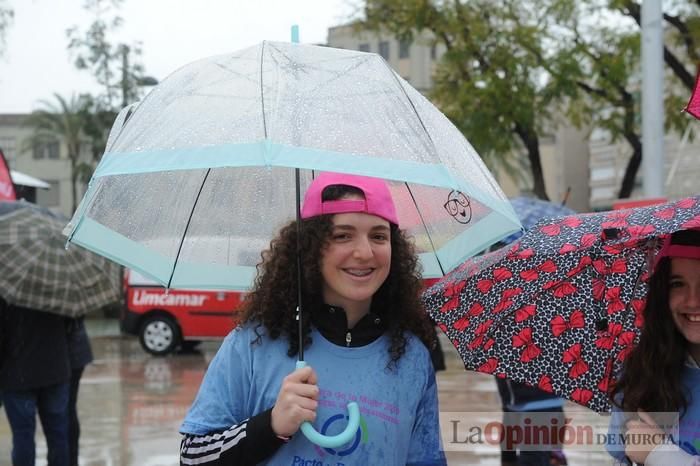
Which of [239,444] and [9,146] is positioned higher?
[9,146]

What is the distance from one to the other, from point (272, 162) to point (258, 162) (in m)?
0.03

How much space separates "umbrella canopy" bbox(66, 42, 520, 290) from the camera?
226cm

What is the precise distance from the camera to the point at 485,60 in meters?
16.1

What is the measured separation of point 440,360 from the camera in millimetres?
6477

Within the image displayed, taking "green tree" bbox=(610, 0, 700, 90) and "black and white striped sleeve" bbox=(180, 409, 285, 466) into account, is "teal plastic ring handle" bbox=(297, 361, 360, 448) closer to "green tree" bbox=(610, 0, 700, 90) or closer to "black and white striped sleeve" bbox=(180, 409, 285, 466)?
"black and white striped sleeve" bbox=(180, 409, 285, 466)

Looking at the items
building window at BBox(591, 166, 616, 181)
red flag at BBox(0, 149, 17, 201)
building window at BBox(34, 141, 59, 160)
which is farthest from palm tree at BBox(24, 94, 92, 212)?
red flag at BBox(0, 149, 17, 201)

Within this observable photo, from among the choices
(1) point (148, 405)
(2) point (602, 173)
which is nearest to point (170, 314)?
(1) point (148, 405)

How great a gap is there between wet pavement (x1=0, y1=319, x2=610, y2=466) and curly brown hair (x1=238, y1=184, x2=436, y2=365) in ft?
7.28

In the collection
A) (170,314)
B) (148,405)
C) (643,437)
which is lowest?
(148,405)

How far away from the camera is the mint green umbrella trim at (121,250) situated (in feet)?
9.30

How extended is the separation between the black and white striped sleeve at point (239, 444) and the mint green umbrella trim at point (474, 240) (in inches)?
37.1

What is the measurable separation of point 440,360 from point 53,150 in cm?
5570

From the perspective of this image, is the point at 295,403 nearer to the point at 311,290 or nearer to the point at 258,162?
the point at 311,290

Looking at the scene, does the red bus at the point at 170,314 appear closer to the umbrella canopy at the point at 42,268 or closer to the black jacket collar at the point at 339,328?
the umbrella canopy at the point at 42,268
